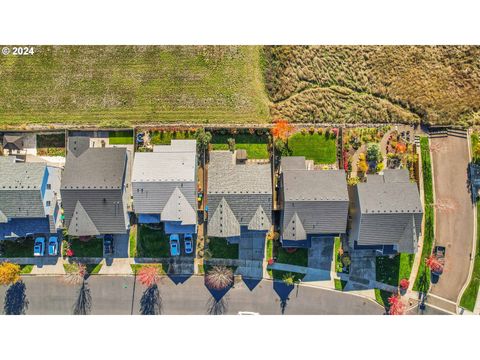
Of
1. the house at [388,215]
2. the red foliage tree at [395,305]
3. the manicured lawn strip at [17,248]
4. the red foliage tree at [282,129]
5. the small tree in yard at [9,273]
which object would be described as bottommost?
the red foliage tree at [395,305]

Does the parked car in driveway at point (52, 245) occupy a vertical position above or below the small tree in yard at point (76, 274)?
above

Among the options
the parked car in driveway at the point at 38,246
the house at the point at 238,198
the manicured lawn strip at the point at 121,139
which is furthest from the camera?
the manicured lawn strip at the point at 121,139

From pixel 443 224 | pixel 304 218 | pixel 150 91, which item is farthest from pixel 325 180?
pixel 150 91

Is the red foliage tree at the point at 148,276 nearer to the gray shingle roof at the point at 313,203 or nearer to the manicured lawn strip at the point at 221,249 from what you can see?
the manicured lawn strip at the point at 221,249

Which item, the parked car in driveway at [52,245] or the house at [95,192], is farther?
the parked car in driveway at [52,245]

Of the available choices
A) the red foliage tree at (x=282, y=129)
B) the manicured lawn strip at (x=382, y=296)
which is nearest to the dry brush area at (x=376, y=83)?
the red foliage tree at (x=282, y=129)

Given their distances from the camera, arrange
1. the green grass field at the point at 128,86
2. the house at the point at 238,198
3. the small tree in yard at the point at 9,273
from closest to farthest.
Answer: the house at the point at 238,198, the small tree in yard at the point at 9,273, the green grass field at the point at 128,86
